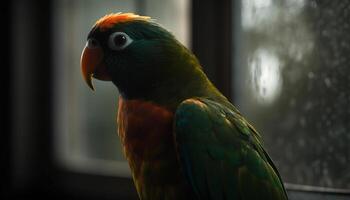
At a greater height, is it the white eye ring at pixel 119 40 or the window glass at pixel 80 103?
the white eye ring at pixel 119 40

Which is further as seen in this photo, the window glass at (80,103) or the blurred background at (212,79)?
the window glass at (80,103)

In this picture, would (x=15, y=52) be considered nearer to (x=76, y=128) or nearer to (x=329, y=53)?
(x=76, y=128)

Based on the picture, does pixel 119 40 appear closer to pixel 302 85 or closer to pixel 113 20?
pixel 113 20

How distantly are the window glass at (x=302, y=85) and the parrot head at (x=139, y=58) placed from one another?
216 millimetres

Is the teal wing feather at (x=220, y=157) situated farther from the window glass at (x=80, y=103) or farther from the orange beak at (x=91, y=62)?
the window glass at (x=80, y=103)

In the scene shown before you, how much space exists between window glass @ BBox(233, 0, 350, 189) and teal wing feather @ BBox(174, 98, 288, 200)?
16 centimetres

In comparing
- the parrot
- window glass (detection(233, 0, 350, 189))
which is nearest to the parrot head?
the parrot

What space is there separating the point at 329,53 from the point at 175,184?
0.35 m

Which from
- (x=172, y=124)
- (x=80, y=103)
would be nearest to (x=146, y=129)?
(x=172, y=124)

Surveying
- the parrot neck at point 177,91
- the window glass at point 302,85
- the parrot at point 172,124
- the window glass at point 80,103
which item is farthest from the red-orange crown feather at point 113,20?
the window glass at point 80,103

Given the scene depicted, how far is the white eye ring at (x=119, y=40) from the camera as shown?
88cm

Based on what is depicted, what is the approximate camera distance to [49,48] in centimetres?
192

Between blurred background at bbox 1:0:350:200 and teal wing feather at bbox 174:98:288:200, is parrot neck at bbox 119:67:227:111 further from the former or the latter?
blurred background at bbox 1:0:350:200

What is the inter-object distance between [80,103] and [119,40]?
41.3 inches
